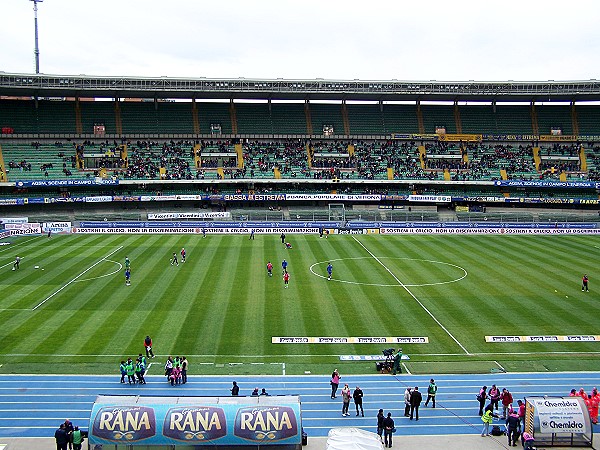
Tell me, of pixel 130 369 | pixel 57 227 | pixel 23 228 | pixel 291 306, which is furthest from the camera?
pixel 57 227

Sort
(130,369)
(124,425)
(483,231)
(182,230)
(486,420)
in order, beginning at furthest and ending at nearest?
(483,231) < (182,230) < (130,369) < (486,420) < (124,425)

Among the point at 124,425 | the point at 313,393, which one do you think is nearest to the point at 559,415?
the point at 313,393

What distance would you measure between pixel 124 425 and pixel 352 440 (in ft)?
→ 18.8

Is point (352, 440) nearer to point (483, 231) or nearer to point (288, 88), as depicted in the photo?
point (483, 231)

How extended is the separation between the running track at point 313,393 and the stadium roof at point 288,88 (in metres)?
49.1

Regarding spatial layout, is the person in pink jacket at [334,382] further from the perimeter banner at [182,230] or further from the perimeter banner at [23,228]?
the perimeter banner at [23,228]

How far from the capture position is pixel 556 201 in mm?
64812

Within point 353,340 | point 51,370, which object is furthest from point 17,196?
point 353,340

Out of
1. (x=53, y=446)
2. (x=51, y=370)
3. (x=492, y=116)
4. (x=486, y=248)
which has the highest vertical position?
(x=492, y=116)

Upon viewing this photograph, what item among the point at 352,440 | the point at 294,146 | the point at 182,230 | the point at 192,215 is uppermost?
the point at 294,146

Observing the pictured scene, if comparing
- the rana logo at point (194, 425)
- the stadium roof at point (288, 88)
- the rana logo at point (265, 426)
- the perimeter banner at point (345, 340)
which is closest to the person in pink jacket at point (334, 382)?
the perimeter banner at point (345, 340)

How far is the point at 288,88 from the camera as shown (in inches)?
2635

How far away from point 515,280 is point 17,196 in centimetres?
5006

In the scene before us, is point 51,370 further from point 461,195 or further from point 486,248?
point 461,195
